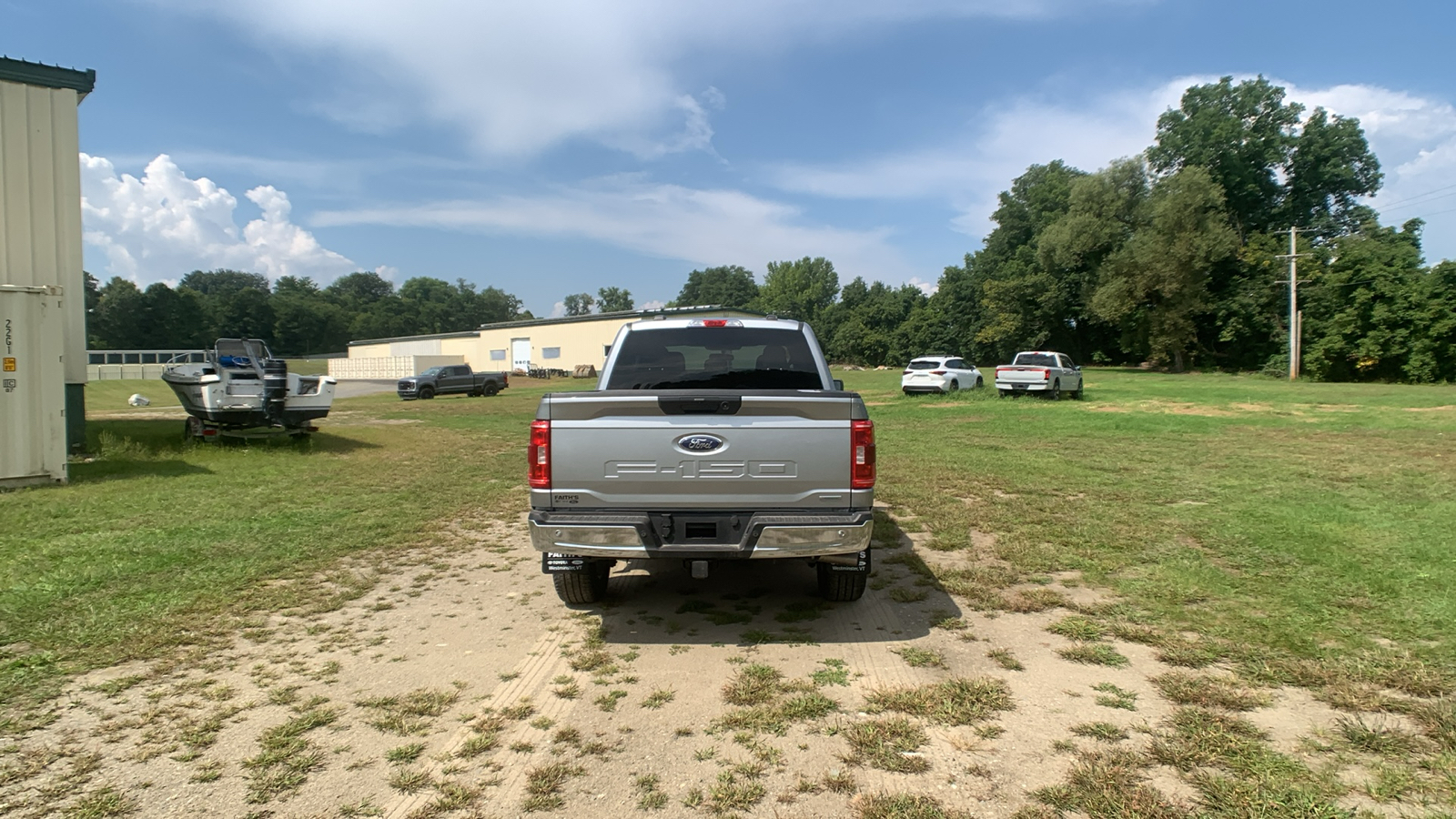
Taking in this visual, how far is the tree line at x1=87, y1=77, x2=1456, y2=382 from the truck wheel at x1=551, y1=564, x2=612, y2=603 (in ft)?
115

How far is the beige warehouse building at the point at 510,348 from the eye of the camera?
5894 cm

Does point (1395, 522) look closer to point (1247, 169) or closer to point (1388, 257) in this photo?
point (1388, 257)

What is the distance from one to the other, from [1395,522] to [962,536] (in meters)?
4.00

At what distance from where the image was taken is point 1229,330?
45125mm

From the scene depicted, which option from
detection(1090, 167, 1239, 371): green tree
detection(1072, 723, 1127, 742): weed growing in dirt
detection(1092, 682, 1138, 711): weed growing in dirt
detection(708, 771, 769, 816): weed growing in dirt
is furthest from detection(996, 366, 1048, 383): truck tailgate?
detection(1090, 167, 1239, 371): green tree

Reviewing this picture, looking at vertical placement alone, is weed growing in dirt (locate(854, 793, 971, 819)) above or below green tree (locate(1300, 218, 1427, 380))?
below

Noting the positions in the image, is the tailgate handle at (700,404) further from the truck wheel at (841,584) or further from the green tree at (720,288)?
the green tree at (720,288)

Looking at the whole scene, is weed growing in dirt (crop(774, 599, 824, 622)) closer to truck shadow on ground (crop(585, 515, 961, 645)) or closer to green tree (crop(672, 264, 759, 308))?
truck shadow on ground (crop(585, 515, 961, 645))

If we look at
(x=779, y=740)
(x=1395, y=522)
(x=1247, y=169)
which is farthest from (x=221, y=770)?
(x=1247, y=169)

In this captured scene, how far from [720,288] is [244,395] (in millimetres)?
140630

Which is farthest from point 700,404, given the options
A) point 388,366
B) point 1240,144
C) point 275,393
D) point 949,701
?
point 388,366

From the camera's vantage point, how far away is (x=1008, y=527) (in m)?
7.59

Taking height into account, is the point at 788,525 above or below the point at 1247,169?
below

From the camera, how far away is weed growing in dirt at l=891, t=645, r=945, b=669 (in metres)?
4.11
